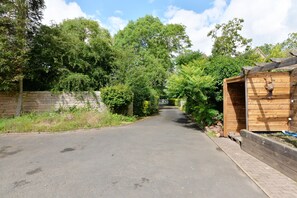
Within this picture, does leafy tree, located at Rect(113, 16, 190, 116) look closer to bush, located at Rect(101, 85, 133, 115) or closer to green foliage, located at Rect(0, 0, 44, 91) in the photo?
bush, located at Rect(101, 85, 133, 115)

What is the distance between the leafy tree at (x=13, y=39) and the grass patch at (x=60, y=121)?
202 centimetres

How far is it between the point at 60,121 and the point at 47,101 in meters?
2.57

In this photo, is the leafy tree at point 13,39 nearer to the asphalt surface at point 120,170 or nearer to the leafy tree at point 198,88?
the asphalt surface at point 120,170

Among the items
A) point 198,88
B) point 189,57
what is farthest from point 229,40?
point 198,88

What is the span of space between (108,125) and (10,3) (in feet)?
27.6

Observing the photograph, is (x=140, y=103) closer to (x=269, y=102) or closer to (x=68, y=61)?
(x=68, y=61)

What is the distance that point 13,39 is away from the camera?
9602 millimetres

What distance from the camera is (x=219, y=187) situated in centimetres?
329

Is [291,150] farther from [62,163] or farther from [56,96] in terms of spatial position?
[56,96]

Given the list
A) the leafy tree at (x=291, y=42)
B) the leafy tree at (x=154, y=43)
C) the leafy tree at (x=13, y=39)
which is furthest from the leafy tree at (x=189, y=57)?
the leafy tree at (x=291, y=42)

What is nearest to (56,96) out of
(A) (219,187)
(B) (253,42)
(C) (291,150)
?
(A) (219,187)

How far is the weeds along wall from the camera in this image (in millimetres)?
10922

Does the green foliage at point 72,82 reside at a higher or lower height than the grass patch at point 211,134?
higher

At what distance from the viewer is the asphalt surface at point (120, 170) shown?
→ 3.16 metres
